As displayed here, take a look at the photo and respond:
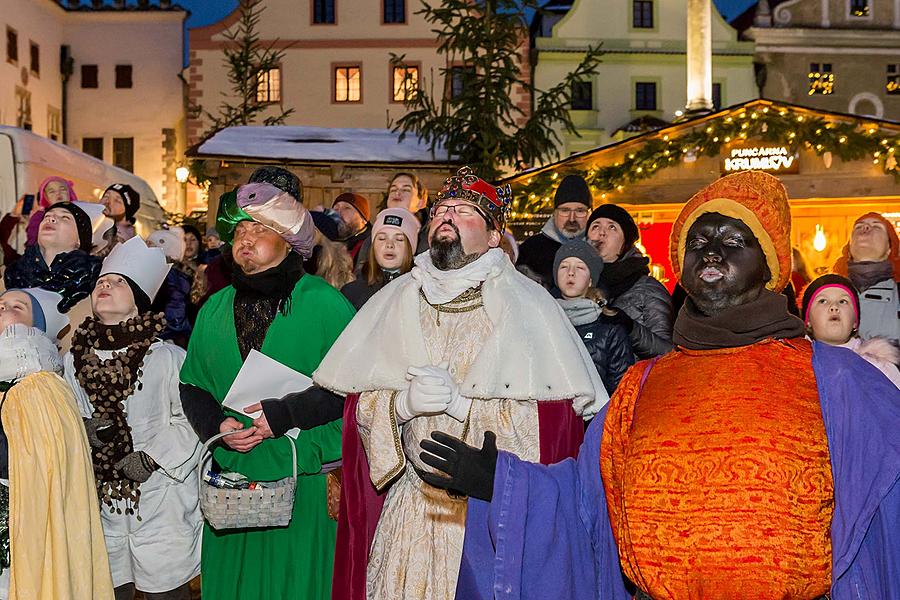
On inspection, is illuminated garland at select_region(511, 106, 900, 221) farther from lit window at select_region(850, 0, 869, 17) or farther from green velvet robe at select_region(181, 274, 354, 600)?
lit window at select_region(850, 0, 869, 17)

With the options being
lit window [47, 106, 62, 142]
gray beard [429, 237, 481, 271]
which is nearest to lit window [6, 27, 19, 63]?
lit window [47, 106, 62, 142]

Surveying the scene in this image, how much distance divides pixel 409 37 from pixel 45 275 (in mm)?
32696

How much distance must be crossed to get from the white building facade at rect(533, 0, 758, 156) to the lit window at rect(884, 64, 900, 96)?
15.8 ft

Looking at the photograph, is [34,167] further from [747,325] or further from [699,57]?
[747,325]

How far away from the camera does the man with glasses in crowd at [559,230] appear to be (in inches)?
305

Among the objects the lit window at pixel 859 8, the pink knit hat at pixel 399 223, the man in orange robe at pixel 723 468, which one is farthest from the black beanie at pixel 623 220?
the lit window at pixel 859 8

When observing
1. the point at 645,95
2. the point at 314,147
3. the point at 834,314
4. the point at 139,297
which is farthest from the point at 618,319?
the point at 645,95

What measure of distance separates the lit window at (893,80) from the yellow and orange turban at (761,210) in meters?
39.7

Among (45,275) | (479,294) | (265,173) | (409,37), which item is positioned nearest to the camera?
(479,294)

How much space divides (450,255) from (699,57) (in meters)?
16.1

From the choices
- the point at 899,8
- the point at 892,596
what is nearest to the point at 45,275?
the point at 892,596

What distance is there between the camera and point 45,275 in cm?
652

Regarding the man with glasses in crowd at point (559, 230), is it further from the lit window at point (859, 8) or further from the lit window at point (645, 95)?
the lit window at point (859, 8)

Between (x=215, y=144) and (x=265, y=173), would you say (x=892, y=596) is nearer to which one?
(x=265, y=173)
